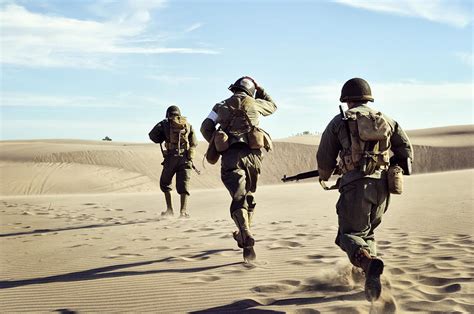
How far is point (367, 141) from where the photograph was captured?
15.2 ft

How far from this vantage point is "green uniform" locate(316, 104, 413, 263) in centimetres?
458

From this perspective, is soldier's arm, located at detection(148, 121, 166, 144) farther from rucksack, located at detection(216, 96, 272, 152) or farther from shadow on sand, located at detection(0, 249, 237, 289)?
shadow on sand, located at detection(0, 249, 237, 289)

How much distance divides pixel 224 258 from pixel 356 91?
2.71 metres

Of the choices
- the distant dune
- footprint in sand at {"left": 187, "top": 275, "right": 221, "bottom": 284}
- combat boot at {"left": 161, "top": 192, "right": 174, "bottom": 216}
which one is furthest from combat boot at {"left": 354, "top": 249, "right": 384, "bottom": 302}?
the distant dune

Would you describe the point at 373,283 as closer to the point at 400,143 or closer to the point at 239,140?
the point at 400,143

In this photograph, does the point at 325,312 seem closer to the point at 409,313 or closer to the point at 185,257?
the point at 409,313

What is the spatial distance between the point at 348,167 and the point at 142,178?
873 inches

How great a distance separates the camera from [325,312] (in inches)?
167

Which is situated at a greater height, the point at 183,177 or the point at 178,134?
the point at 178,134

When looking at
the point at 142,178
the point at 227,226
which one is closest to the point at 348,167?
the point at 227,226

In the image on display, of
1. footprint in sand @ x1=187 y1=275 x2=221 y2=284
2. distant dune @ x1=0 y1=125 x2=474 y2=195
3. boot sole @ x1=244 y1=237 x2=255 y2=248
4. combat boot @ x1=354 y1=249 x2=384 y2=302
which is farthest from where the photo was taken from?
distant dune @ x1=0 y1=125 x2=474 y2=195

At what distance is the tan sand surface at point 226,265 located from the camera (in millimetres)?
4703

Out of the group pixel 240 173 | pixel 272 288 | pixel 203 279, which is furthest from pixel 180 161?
pixel 272 288

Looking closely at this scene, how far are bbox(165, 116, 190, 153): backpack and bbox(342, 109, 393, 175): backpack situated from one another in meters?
6.03
